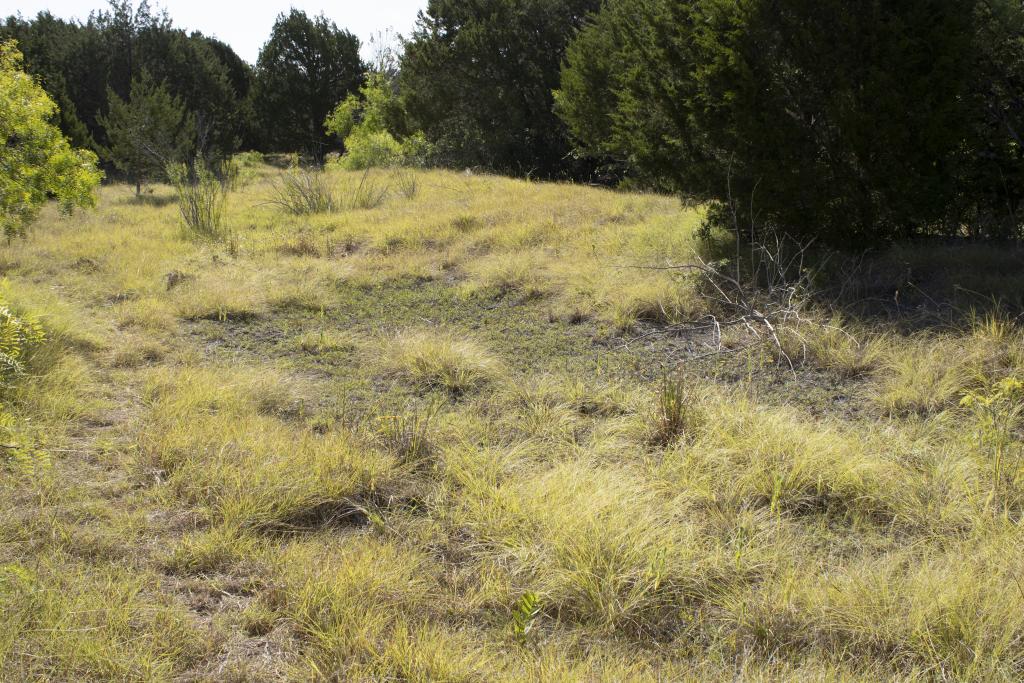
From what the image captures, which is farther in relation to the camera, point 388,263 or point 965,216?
point 388,263

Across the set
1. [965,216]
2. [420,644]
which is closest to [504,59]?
[965,216]

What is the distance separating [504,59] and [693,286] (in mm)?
14030

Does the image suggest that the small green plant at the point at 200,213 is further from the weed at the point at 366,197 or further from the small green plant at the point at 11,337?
the small green plant at the point at 11,337

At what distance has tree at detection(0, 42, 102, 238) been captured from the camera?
643cm

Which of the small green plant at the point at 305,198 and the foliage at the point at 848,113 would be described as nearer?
the foliage at the point at 848,113

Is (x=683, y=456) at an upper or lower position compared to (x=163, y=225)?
lower

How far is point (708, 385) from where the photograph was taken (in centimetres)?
464

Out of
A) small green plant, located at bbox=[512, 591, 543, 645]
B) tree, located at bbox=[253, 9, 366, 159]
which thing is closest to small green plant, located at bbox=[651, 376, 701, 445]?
small green plant, located at bbox=[512, 591, 543, 645]

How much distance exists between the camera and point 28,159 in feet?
21.8

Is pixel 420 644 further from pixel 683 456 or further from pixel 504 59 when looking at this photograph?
pixel 504 59

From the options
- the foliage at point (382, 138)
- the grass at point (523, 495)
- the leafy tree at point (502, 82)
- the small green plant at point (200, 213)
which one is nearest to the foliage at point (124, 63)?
the foliage at point (382, 138)

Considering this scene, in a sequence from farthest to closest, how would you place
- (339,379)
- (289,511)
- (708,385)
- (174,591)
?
1. (339,379)
2. (708,385)
3. (289,511)
4. (174,591)

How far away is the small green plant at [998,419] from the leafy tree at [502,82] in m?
15.3

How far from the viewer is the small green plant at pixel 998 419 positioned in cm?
324
